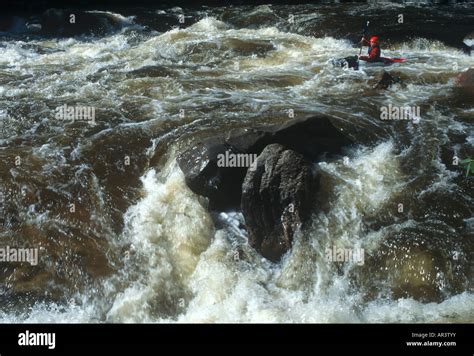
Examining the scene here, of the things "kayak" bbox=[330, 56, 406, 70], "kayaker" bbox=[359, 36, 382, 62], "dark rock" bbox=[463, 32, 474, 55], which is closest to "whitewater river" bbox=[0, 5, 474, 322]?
"kayak" bbox=[330, 56, 406, 70]

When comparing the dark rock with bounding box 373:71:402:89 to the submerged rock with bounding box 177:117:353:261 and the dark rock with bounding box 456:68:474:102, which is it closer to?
the dark rock with bounding box 456:68:474:102

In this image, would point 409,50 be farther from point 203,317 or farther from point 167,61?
point 203,317

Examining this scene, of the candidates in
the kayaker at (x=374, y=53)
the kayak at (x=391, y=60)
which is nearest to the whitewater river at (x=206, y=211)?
the kayaker at (x=374, y=53)

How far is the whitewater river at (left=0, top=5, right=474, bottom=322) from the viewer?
5789mm

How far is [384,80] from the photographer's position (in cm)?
1073

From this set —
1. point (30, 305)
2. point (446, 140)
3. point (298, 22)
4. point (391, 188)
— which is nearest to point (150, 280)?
point (30, 305)

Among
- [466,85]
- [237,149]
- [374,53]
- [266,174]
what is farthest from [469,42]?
[266,174]

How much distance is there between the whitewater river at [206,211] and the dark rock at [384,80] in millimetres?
201

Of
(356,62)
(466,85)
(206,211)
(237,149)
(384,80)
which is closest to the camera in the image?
(206,211)

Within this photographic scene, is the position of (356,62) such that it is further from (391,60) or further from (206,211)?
(206,211)

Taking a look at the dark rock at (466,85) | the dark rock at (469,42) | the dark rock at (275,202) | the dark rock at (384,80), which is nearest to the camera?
the dark rock at (275,202)

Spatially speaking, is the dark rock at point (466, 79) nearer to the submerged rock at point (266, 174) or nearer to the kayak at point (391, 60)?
the kayak at point (391, 60)

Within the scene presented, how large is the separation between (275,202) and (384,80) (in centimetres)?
560

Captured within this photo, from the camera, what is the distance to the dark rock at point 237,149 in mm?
6977
